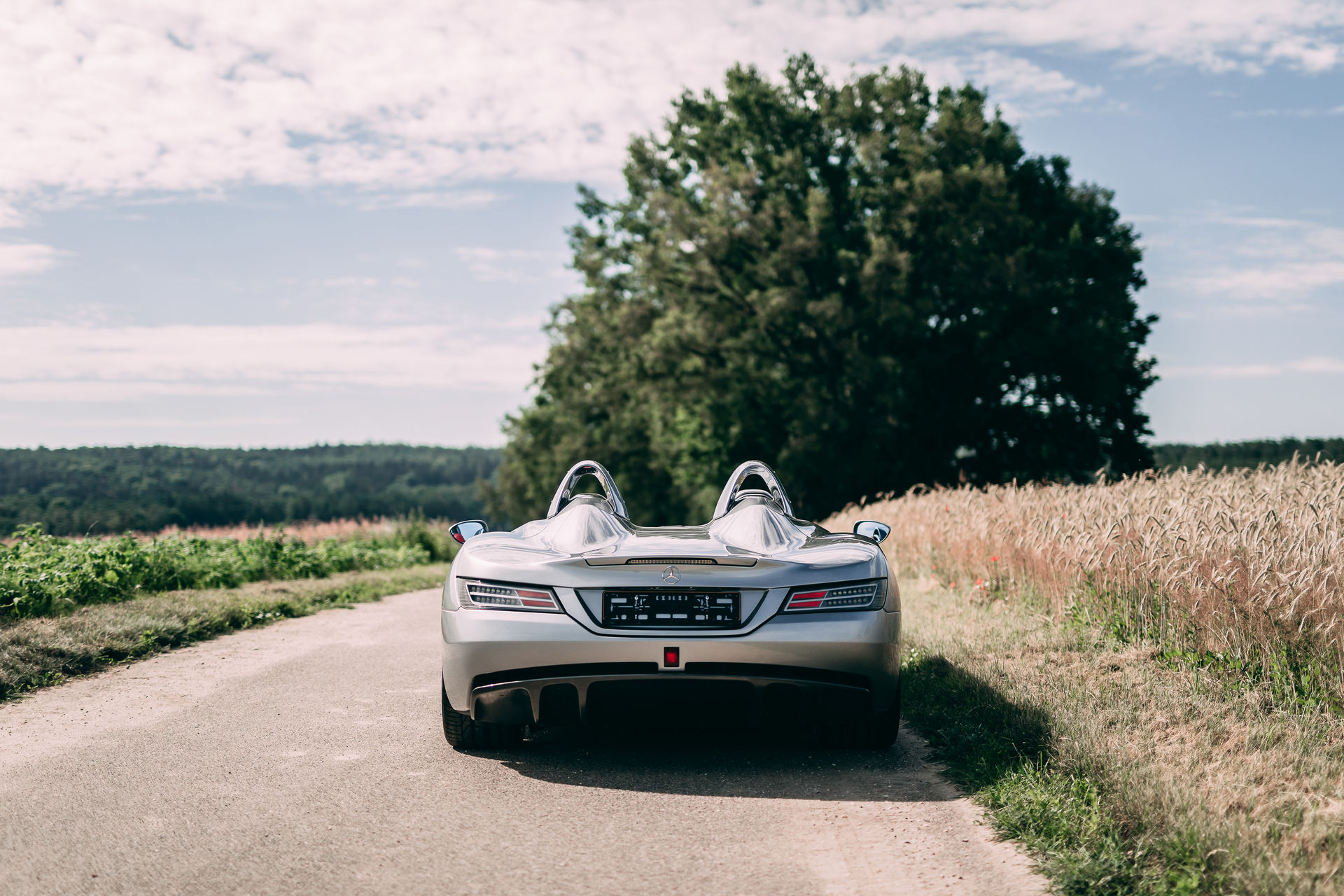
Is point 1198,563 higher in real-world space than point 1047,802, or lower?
higher

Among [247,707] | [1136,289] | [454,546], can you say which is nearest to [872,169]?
[1136,289]

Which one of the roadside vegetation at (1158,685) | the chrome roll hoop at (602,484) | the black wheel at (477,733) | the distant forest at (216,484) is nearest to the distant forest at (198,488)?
the distant forest at (216,484)

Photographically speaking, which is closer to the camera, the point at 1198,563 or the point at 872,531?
the point at 872,531

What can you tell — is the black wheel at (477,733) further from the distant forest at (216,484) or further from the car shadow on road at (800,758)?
the distant forest at (216,484)

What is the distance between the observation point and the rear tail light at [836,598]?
4535mm

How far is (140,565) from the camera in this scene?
1139cm

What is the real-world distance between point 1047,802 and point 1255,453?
15.6 meters

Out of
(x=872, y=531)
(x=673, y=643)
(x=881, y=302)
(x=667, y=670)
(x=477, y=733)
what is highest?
(x=881, y=302)

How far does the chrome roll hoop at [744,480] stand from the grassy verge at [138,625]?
4.62m

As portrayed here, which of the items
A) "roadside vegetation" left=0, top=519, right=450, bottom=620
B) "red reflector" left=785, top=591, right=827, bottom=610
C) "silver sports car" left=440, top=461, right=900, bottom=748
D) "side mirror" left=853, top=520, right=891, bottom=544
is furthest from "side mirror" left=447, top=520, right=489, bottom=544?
"roadside vegetation" left=0, top=519, right=450, bottom=620

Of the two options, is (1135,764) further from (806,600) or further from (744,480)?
(744,480)

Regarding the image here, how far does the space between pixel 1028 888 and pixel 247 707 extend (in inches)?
182

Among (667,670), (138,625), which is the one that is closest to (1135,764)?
(667,670)

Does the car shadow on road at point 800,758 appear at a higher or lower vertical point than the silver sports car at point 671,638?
lower
